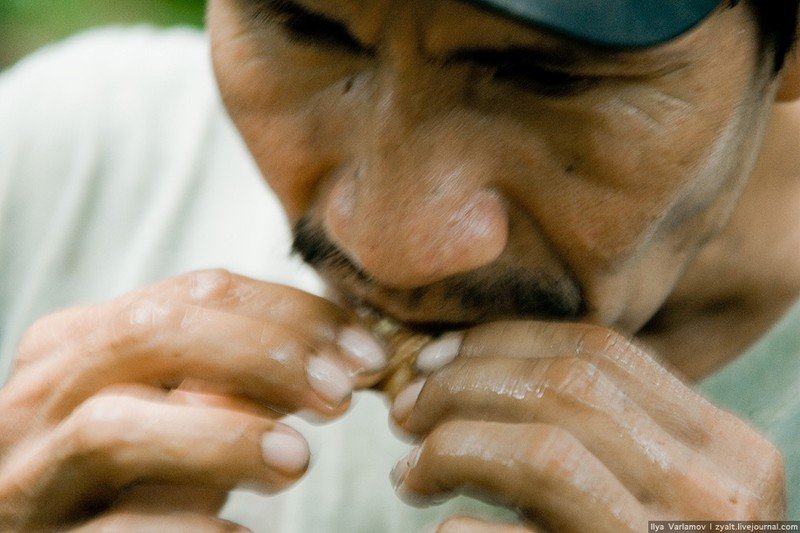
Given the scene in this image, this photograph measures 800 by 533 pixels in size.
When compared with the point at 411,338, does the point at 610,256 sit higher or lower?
higher

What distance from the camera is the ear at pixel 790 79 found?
43.7 inches

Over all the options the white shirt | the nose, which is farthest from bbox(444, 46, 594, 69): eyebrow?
the white shirt

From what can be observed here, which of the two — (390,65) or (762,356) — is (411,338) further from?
(762,356)

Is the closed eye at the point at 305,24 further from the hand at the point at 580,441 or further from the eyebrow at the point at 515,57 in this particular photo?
the hand at the point at 580,441

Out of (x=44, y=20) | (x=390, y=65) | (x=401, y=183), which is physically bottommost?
(x=44, y=20)

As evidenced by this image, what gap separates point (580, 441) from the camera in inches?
35.8

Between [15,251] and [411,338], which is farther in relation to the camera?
[15,251]

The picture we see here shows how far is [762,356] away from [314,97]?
0.80 metres

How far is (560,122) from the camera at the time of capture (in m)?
0.95

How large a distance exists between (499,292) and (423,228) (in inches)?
6.3

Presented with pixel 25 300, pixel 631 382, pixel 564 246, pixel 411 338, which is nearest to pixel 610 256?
pixel 564 246

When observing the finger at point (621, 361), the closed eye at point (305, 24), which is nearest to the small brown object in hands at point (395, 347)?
the finger at point (621, 361)

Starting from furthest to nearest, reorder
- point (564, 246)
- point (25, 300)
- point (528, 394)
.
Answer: point (25, 300)
point (564, 246)
point (528, 394)

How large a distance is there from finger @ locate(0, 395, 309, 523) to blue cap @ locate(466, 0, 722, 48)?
513mm
